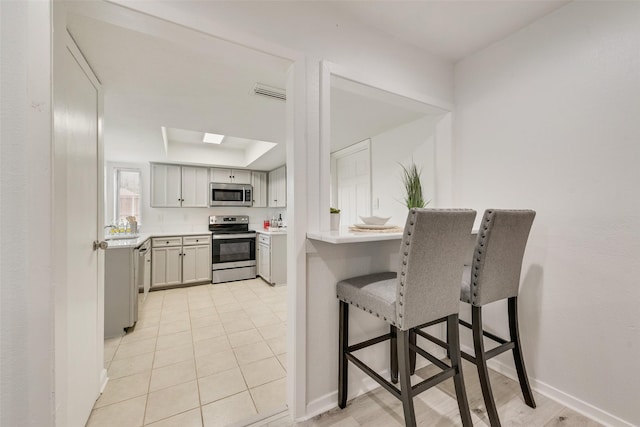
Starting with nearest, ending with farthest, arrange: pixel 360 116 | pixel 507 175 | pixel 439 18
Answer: pixel 439 18 → pixel 507 175 → pixel 360 116

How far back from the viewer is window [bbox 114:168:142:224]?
4.34 m

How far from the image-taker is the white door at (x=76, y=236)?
104cm

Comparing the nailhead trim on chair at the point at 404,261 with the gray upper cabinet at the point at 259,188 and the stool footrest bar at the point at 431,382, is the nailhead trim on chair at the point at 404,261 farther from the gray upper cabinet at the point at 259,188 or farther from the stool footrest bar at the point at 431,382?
the gray upper cabinet at the point at 259,188

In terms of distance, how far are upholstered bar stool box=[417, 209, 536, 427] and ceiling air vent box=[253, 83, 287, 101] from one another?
1.68m

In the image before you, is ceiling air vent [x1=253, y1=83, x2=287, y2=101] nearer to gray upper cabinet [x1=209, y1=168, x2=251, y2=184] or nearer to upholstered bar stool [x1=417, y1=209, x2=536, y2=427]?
upholstered bar stool [x1=417, y1=209, x2=536, y2=427]

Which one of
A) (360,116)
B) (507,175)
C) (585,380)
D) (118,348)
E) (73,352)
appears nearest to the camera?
(73,352)

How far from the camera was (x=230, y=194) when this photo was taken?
481 cm

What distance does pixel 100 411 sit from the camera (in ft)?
4.97

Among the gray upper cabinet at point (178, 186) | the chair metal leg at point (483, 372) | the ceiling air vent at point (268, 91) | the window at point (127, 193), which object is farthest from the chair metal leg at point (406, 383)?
the window at point (127, 193)

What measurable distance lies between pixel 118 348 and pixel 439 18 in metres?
3.60

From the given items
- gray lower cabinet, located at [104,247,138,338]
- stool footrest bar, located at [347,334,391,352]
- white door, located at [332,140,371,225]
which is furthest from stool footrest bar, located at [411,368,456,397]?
gray lower cabinet, located at [104,247,138,338]

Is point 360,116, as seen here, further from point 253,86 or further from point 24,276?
point 24,276

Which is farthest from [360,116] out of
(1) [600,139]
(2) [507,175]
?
(1) [600,139]

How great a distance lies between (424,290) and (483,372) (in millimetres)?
695
